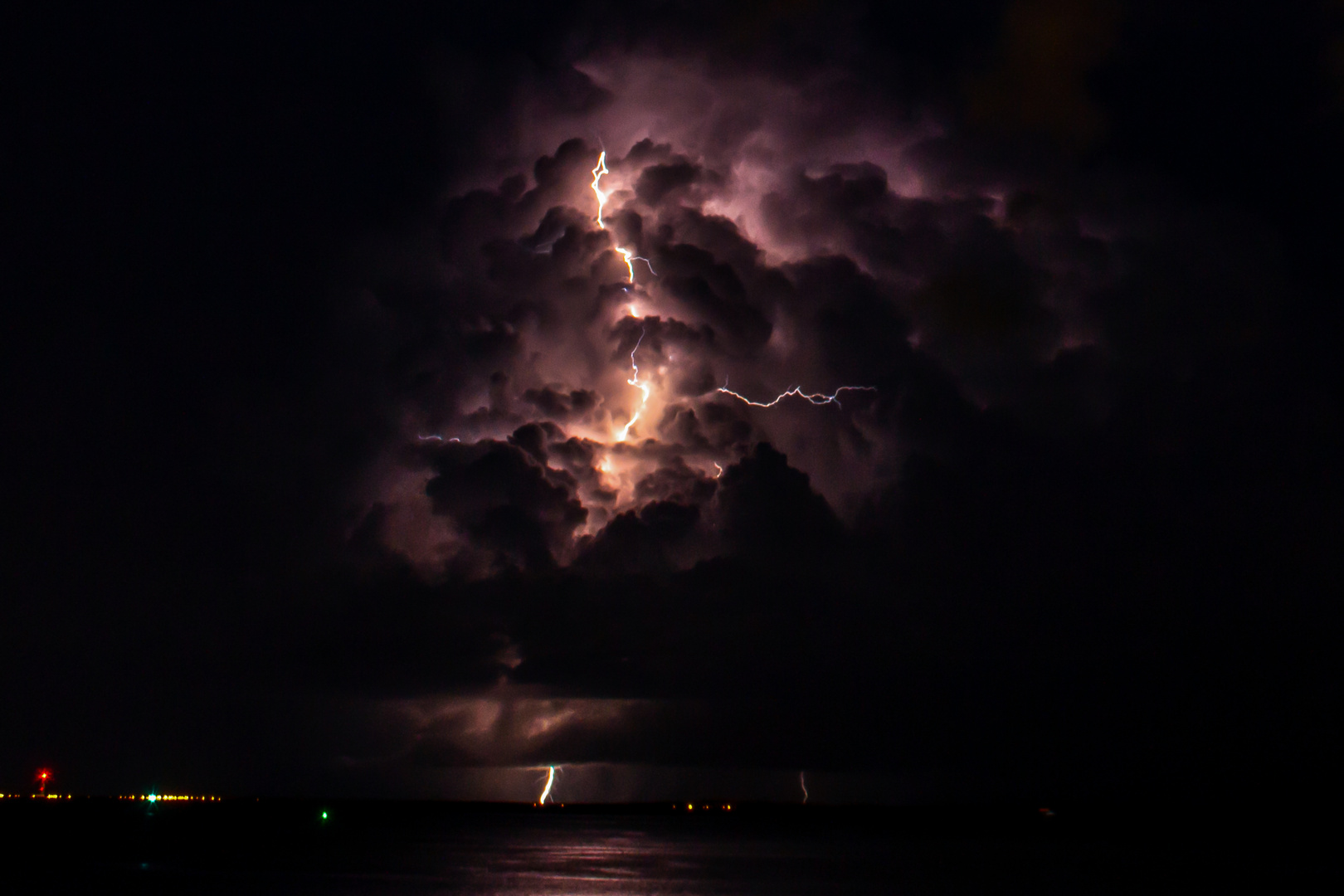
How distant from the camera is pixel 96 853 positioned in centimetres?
7338

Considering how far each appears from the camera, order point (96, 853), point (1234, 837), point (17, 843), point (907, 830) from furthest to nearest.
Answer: point (907, 830), point (1234, 837), point (17, 843), point (96, 853)

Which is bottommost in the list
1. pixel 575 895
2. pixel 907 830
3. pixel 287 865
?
pixel 575 895

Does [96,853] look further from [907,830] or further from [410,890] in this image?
[907,830]

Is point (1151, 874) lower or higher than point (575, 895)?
higher

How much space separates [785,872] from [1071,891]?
17313 mm

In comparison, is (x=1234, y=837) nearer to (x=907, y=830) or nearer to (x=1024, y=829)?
(x=1024, y=829)

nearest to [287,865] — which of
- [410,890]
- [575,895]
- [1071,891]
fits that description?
[410,890]

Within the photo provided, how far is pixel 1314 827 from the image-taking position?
162625 millimetres

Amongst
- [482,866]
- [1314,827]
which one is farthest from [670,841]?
[1314,827]

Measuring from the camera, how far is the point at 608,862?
253 feet

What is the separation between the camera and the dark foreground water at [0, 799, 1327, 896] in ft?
182

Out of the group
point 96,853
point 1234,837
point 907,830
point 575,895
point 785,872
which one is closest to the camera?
point 575,895

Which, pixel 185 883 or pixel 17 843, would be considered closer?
pixel 185 883

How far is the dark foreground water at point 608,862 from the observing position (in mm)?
55531
